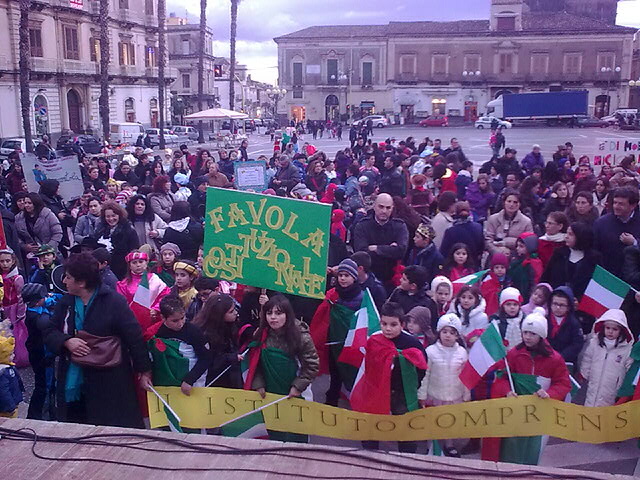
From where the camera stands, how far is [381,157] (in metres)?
15.3

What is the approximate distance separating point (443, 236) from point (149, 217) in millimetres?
3445

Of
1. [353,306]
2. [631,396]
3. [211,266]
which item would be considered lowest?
[631,396]

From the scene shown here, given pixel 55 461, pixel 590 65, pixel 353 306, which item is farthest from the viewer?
pixel 590 65

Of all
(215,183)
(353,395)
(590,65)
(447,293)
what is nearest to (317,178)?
(215,183)

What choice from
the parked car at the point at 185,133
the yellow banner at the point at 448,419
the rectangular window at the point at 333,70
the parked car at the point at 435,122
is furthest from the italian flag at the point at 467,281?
the rectangular window at the point at 333,70

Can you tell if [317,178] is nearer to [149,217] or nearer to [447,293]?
[149,217]

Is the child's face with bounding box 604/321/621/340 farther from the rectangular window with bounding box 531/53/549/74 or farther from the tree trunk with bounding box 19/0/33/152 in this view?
the rectangular window with bounding box 531/53/549/74

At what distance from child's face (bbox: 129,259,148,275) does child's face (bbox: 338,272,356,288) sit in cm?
178

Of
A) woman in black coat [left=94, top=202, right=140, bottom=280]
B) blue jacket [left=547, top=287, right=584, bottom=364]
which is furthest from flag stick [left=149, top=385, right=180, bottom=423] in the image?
blue jacket [left=547, top=287, right=584, bottom=364]

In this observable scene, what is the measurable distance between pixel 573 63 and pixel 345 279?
62.9 m

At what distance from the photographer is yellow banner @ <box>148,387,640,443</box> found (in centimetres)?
419

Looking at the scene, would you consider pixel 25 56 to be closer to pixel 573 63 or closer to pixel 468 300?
pixel 468 300

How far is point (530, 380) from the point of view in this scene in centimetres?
436

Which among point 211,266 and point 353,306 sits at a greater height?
point 211,266
